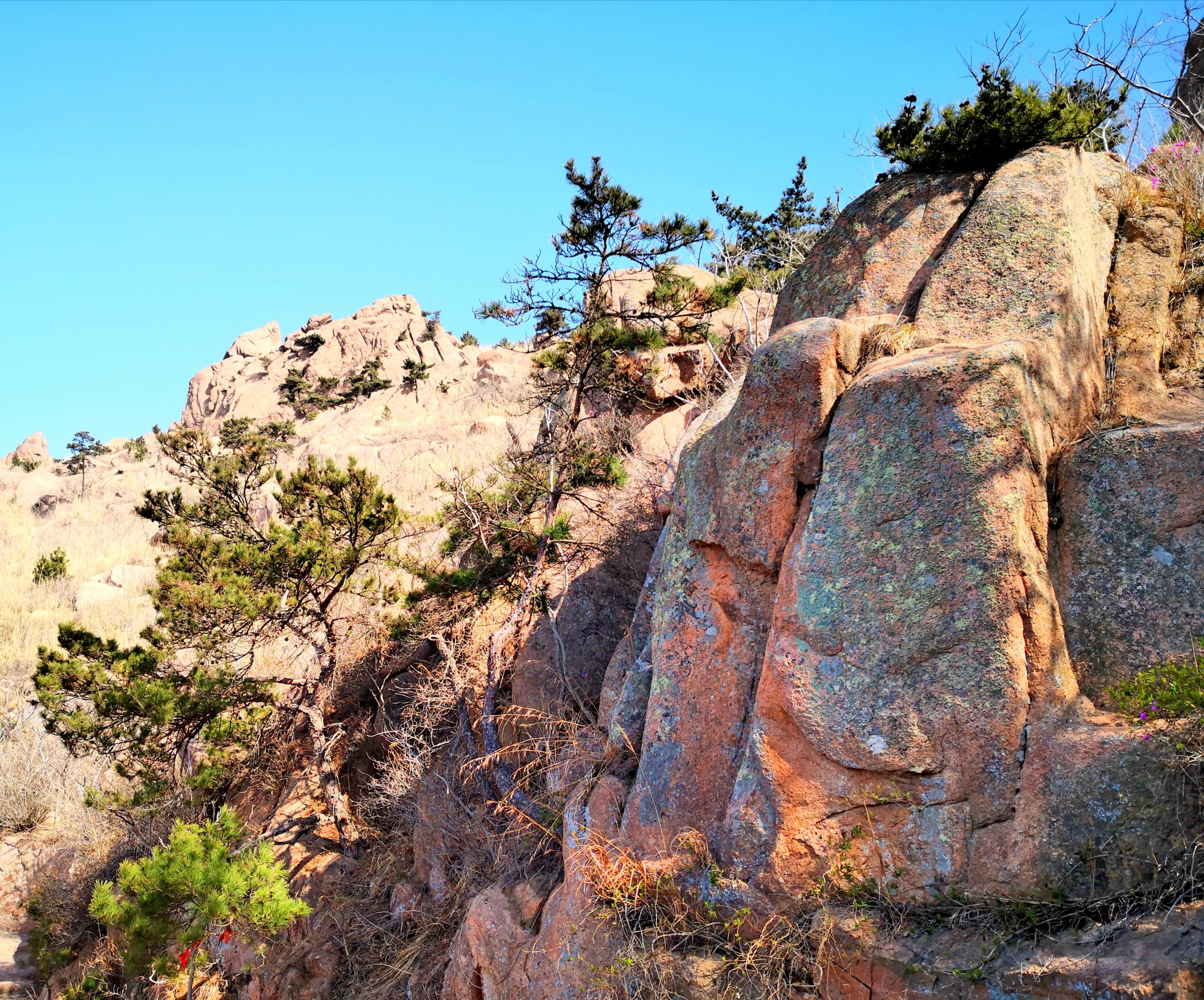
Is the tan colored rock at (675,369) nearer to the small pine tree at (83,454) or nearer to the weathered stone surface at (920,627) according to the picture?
the weathered stone surface at (920,627)

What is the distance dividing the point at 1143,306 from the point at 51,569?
866 inches

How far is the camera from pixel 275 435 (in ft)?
102

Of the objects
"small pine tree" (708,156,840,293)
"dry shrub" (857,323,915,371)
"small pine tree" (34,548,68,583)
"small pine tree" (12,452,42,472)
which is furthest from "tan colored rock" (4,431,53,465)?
"dry shrub" (857,323,915,371)

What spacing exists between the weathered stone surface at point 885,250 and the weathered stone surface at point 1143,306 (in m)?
1.22

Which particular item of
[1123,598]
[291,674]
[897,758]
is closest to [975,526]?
[1123,598]

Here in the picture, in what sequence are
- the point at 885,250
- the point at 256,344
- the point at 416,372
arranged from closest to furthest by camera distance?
1. the point at 885,250
2. the point at 416,372
3. the point at 256,344

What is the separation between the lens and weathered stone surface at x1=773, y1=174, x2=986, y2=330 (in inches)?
249

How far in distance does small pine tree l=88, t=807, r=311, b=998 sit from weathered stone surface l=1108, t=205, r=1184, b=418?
23.7 ft

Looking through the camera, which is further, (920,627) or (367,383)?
(367,383)

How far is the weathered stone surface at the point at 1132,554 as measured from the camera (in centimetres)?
438

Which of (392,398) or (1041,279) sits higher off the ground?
(392,398)

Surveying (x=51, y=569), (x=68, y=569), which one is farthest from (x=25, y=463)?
(x=51, y=569)

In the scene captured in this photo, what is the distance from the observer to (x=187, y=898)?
6.84 meters

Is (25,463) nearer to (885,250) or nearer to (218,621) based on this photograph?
(218,621)
